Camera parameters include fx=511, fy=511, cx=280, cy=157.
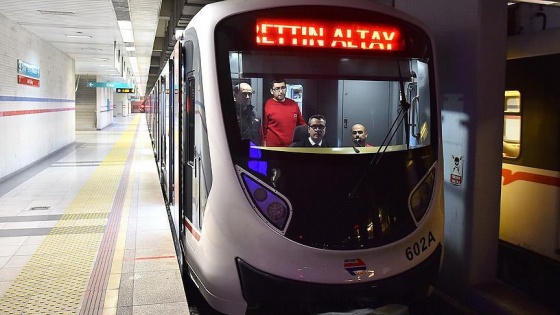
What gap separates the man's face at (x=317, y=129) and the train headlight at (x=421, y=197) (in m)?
0.77

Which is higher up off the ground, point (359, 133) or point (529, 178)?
point (359, 133)

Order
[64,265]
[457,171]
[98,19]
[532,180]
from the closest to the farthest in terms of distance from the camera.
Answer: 1. [457,171]
2. [64,265]
3. [532,180]
4. [98,19]

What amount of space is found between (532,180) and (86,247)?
16.3 ft

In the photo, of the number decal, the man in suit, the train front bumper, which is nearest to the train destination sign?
the man in suit

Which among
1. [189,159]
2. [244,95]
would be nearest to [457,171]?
[244,95]

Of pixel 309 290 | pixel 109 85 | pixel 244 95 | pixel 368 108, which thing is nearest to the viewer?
pixel 309 290

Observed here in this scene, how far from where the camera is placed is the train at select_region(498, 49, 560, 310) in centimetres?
494

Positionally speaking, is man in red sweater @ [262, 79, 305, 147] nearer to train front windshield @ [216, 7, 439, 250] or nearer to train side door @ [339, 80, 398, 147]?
train front windshield @ [216, 7, 439, 250]

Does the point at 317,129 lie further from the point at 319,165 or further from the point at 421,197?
the point at 421,197

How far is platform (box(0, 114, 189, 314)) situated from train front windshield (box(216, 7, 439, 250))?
4.53 feet

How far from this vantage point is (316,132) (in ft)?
11.9

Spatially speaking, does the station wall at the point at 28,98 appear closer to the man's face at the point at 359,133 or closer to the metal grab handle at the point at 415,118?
the man's face at the point at 359,133

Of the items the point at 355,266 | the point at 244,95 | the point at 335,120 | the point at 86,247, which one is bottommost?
the point at 86,247

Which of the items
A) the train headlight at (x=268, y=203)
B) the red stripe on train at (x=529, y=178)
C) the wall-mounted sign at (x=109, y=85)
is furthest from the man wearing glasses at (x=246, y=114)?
the wall-mounted sign at (x=109, y=85)
